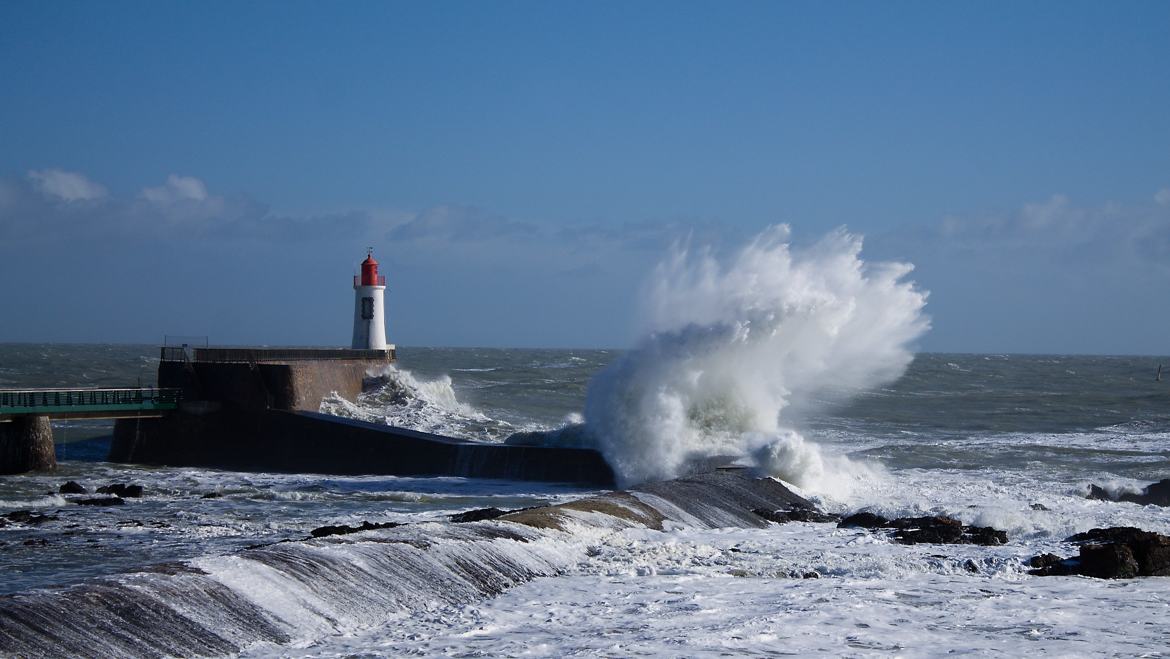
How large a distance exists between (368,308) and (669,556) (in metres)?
18.4

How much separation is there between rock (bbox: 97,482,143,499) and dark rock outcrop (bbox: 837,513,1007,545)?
9.01 m

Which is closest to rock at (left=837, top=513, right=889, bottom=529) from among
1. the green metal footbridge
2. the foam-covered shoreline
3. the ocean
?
the ocean

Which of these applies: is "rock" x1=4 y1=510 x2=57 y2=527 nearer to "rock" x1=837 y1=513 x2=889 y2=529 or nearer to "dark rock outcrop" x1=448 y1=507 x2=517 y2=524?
"dark rock outcrop" x1=448 y1=507 x2=517 y2=524

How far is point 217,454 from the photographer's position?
20.8 metres

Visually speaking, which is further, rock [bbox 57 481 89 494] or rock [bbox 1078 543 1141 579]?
rock [bbox 57 481 89 494]

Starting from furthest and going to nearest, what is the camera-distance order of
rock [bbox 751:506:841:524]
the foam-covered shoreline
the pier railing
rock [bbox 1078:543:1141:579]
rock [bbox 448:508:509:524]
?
the pier railing
rock [bbox 751:506:841:524]
rock [bbox 448:508:509:524]
rock [bbox 1078:543:1141:579]
the foam-covered shoreline

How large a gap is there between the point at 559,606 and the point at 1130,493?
39.2 feet

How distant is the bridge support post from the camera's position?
60.4ft

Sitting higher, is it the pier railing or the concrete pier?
the pier railing

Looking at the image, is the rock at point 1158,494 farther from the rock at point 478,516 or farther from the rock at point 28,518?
the rock at point 28,518

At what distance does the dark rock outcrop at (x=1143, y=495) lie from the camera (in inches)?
666

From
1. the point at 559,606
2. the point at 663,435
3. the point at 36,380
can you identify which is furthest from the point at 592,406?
the point at 36,380

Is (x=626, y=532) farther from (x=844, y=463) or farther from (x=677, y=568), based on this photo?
(x=844, y=463)

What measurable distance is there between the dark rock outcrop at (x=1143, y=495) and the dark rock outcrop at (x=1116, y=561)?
6839 mm
